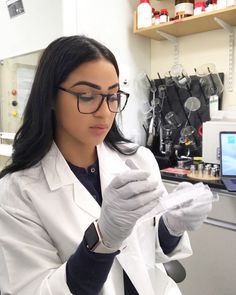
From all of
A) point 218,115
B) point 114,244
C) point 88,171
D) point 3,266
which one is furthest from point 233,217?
point 3,266

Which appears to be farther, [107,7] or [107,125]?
[107,7]

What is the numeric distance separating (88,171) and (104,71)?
1.07 feet

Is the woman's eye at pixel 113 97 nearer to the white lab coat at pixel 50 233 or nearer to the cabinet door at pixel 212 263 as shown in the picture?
the white lab coat at pixel 50 233

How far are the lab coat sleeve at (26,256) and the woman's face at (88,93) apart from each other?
25 cm

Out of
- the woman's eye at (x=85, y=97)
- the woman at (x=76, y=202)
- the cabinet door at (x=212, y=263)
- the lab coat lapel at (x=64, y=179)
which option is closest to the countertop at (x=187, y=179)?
the cabinet door at (x=212, y=263)

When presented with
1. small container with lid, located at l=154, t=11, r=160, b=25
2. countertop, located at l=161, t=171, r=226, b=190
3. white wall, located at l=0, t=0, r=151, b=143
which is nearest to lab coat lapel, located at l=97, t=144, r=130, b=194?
countertop, located at l=161, t=171, r=226, b=190

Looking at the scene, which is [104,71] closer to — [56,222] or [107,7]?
[56,222]

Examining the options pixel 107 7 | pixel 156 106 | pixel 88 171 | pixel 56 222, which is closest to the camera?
pixel 56 222

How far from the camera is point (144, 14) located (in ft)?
7.08

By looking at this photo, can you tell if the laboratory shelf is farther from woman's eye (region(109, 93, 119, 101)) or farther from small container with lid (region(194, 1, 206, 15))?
woman's eye (region(109, 93, 119, 101))

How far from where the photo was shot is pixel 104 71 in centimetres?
80

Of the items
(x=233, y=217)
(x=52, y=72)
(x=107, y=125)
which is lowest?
(x=233, y=217)

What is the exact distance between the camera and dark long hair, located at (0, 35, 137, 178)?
0.80m

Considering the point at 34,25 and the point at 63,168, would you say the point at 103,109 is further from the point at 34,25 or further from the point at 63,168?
the point at 34,25
